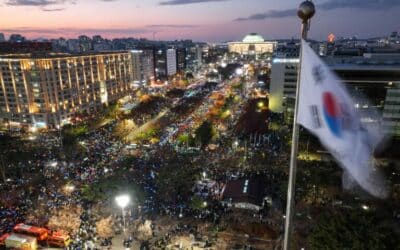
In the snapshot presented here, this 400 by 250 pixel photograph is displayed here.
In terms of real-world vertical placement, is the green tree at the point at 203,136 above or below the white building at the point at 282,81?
below

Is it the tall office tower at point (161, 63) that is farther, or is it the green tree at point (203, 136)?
the tall office tower at point (161, 63)

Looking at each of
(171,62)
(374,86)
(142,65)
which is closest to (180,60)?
(171,62)

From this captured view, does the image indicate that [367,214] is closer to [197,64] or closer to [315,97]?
[315,97]

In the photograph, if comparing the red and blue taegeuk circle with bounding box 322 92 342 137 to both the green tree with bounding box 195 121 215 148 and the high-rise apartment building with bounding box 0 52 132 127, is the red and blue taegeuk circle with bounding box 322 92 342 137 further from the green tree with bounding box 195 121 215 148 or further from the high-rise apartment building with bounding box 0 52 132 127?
the high-rise apartment building with bounding box 0 52 132 127

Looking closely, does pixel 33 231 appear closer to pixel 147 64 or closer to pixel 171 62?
pixel 147 64

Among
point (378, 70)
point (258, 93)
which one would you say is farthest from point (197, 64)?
point (378, 70)

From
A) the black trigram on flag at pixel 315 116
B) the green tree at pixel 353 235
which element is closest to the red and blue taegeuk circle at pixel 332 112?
the black trigram on flag at pixel 315 116

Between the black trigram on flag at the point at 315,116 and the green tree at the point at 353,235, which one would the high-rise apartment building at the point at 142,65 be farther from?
the black trigram on flag at the point at 315,116
